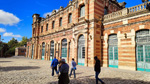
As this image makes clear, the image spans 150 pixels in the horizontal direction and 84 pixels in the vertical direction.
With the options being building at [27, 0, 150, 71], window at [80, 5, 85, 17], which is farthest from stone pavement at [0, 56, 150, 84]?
window at [80, 5, 85, 17]

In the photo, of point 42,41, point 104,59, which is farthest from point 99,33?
point 42,41

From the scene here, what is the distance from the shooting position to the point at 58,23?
20047 millimetres

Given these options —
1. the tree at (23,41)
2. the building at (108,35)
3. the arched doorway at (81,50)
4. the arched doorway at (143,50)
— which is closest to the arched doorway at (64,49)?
the building at (108,35)

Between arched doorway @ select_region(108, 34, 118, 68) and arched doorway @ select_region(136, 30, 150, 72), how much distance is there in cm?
216

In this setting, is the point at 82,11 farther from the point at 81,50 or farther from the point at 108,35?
the point at 81,50

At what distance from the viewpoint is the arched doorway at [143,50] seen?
30.5 ft

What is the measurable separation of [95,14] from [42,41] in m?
16.0

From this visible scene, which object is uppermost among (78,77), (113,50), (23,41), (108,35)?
(23,41)

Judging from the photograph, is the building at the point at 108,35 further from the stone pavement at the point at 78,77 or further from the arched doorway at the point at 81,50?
the stone pavement at the point at 78,77

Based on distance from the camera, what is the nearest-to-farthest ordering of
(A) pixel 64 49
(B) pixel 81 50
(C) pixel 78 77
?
(C) pixel 78 77 → (B) pixel 81 50 → (A) pixel 64 49

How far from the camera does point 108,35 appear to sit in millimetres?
12320

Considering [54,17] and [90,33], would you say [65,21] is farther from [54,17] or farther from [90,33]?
[90,33]

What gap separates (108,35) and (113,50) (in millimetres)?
1943

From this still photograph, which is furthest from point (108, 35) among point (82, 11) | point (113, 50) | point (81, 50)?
point (82, 11)
